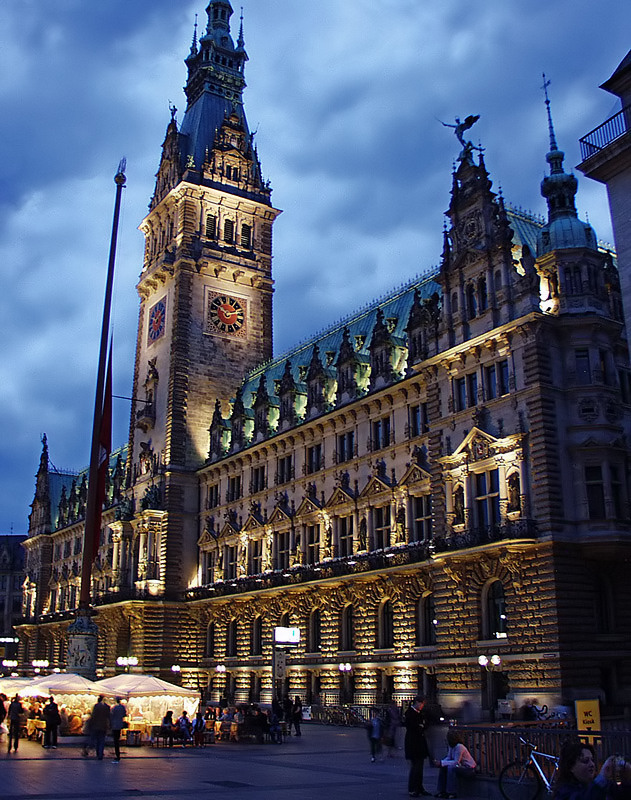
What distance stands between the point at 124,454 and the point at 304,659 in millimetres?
51301

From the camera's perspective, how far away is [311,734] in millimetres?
45562

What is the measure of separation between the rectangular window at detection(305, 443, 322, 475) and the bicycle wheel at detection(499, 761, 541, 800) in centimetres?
4406

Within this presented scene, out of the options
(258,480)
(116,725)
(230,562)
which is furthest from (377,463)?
(116,725)

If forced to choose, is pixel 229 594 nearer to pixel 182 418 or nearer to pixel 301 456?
pixel 301 456

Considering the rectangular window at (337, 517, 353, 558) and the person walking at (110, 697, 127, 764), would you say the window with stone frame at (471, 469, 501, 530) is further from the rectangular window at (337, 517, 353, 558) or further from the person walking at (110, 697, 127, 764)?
the person walking at (110, 697, 127, 764)

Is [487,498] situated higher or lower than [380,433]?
lower

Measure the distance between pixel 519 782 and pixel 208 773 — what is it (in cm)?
1099

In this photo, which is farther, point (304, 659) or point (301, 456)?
point (301, 456)

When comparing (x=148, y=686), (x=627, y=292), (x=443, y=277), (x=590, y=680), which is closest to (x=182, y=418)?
(x=443, y=277)

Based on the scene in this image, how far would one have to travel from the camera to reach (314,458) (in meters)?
64.2

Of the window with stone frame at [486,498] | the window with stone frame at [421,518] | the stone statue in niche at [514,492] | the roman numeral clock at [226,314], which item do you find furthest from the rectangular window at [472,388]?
the roman numeral clock at [226,314]

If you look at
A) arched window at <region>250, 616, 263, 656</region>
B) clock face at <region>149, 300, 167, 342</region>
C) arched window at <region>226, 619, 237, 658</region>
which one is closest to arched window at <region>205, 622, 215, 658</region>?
arched window at <region>226, 619, 237, 658</region>

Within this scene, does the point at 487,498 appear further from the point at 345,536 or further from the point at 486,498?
the point at 345,536

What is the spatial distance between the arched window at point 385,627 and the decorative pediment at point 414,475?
7.50 meters
